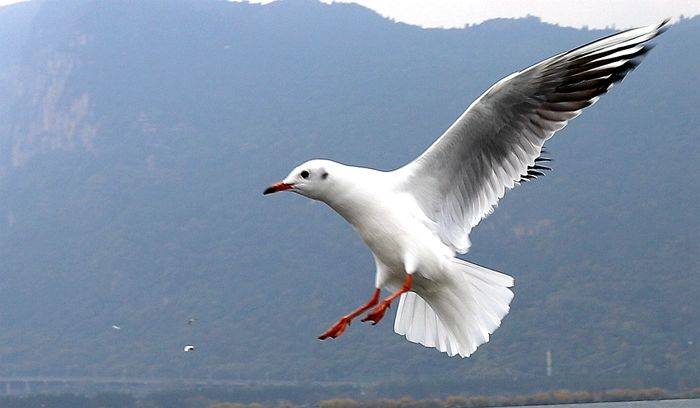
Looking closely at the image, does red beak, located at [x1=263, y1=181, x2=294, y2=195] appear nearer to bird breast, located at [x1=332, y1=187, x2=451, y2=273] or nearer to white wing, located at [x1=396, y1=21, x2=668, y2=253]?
bird breast, located at [x1=332, y1=187, x2=451, y2=273]

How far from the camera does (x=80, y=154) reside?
7731 cm

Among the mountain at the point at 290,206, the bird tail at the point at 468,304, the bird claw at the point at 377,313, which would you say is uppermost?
the bird claw at the point at 377,313

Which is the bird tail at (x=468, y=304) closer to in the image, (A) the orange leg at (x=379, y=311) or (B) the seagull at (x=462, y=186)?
(B) the seagull at (x=462, y=186)

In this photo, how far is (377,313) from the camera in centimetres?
508

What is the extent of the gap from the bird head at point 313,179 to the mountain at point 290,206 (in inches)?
1831

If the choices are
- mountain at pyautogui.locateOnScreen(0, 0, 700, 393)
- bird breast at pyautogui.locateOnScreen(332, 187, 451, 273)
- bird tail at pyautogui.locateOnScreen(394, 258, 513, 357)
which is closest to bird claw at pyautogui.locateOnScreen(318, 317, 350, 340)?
bird breast at pyautogui.locateOnScreen(332, 187, 451, 273)

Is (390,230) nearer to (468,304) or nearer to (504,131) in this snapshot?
(468,304)

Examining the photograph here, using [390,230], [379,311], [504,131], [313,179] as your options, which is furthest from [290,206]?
[379,311]

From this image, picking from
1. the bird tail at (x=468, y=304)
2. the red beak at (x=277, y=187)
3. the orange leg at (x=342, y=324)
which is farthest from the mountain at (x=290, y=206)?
the red beak at (x=277, y=187)

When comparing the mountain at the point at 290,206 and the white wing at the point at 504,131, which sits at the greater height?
the white wing at the point at 504,131

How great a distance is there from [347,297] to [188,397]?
8.54 metres

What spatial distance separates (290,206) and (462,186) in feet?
189

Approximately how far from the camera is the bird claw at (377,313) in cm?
507

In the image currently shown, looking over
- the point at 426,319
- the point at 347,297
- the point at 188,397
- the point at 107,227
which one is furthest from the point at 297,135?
the point at 426,319
